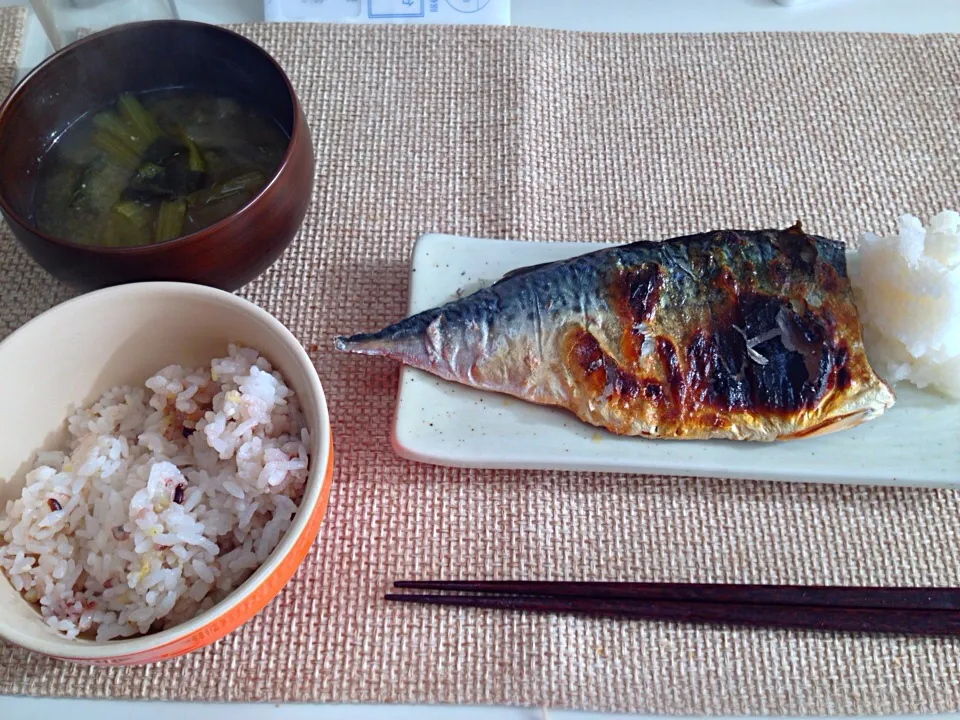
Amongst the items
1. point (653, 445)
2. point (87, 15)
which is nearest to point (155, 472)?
point (653, 445)

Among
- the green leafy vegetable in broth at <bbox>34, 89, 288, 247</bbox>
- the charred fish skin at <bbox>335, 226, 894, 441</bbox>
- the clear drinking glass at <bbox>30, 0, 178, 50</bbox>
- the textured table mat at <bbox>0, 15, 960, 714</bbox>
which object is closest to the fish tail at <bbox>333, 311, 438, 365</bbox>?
the charred fish skin at <bbox>335, 226, 894, 441</bbox>

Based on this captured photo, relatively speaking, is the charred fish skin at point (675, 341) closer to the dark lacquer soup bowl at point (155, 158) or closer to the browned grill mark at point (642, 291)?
the browned grill mark at point (642, 291)

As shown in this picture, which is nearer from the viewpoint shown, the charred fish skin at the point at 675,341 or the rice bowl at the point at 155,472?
the rice bowl at the point at 155,472

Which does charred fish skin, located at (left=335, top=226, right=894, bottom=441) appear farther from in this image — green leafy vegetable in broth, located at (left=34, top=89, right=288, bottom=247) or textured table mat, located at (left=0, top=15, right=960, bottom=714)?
green leafy vegetable in broth, located at (left=34, top=89, right=288, bottom=247)

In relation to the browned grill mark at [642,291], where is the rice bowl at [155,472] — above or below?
below

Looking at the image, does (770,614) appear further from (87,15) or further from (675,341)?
(87,15)

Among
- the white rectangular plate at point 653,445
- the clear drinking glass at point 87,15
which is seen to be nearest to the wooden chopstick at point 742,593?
the white rectangular plate at point 653,445
